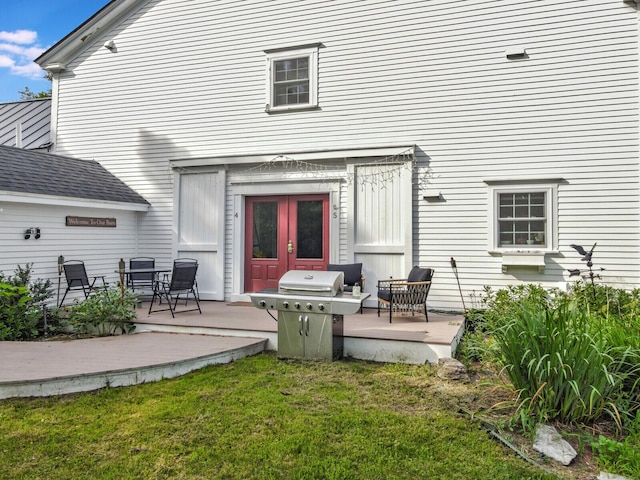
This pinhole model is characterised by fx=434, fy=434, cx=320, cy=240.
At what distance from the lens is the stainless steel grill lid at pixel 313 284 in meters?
4.86

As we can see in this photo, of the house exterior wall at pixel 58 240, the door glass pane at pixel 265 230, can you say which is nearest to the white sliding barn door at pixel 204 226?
the door glass pane at pixel 265 230

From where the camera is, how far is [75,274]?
24.3ft

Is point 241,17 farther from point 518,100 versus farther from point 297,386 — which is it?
point 297,386

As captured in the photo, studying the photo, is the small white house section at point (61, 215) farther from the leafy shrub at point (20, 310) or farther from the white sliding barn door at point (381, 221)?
the white sliding barn door at point (381, 221)

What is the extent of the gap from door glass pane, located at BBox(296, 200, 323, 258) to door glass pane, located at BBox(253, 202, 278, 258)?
48cm

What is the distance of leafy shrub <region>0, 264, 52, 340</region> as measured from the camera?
5.84 meters

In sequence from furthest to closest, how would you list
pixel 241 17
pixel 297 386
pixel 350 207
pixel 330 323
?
pixel 241 17, pixel 350 207, pixel 330 323, pixel 297 386

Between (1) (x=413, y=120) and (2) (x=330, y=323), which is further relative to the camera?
(1) (x=413, y=120)

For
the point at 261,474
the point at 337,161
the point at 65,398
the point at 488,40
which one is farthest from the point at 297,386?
the point at 488,40

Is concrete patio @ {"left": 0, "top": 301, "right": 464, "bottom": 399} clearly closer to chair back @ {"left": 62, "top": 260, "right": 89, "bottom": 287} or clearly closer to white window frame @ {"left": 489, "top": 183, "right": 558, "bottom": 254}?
white window frame @ {"left": 489, "top": 183, "right": 558, "bottom": 254}

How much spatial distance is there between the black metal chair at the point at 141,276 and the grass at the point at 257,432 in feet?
12.8

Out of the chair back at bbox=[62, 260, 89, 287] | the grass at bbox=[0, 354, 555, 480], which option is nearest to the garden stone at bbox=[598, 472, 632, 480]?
the grass at bbox=[0, 354, 555, 480]

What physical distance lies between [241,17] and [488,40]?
14.9 ft

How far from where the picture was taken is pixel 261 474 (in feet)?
8.92
